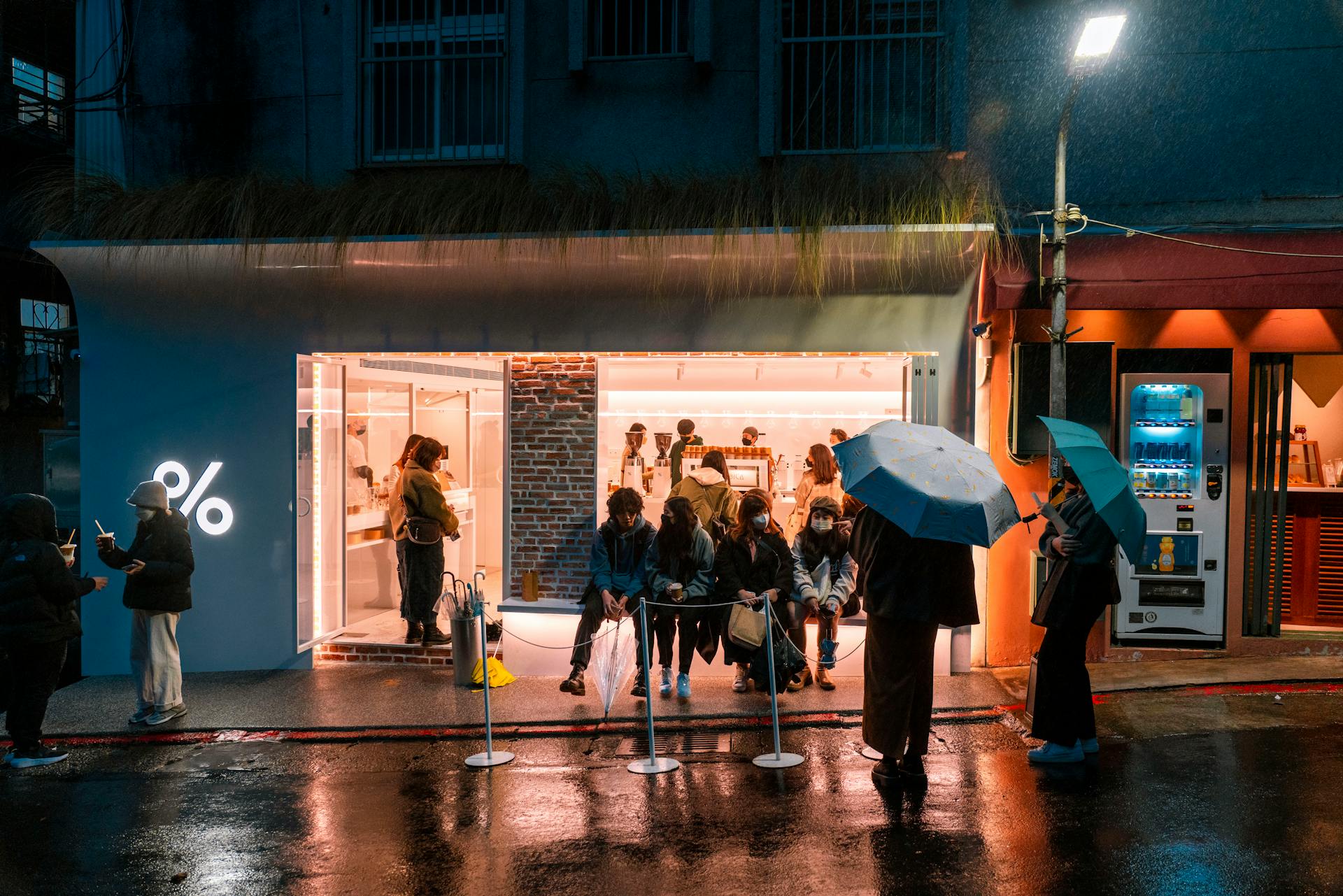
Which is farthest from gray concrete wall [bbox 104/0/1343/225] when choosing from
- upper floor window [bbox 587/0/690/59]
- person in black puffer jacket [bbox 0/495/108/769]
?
→ person in black puffer jacket [bbox 0/495/108/769]

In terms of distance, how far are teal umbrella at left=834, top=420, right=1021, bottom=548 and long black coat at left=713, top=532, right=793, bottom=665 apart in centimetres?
195

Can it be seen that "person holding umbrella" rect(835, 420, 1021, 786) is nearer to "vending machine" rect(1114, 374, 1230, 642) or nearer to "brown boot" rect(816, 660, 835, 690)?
"brown boot" rect(816, 660, 835, 690)

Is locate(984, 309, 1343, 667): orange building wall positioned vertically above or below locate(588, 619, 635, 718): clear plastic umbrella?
above

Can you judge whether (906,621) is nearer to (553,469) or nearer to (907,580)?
(907,580)

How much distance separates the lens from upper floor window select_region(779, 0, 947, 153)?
388 inches

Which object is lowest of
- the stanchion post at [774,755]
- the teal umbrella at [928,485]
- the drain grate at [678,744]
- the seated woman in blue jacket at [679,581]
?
the drain grate at [678,744]

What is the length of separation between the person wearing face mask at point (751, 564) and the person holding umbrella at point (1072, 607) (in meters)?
2.22

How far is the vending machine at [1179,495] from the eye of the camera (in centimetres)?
909

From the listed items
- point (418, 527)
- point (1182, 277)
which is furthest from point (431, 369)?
point (1182, 277)

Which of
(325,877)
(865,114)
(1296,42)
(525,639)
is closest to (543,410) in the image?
(525,639)

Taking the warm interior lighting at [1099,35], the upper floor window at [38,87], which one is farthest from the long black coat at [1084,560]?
the upper floor window at [38,87]

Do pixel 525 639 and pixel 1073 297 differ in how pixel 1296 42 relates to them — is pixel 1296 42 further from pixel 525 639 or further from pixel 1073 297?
pixel 525 639

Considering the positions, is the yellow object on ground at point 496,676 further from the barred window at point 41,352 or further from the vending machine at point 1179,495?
the barred window at point 41,352

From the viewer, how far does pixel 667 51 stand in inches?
404
